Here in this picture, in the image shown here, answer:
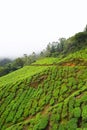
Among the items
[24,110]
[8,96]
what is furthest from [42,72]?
[24,110]

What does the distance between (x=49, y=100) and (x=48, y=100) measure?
0.30m

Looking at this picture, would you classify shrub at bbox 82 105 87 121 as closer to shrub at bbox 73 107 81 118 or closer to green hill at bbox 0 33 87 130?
green hill at bbox 0 33 87 130

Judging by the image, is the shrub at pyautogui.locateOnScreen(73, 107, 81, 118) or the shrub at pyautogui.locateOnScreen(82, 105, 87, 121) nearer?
the shrub at pyautogui.locateOnScreen(82, 105, 87, 121)

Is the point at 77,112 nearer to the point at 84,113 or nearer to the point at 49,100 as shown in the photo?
the point at 84,113

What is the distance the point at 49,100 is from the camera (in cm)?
5031

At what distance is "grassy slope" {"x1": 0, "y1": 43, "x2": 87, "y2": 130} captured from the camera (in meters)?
40.0

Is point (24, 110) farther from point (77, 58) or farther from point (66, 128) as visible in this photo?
point (77, 58)

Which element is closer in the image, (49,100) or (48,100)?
(49,100)

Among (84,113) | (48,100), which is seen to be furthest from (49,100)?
(84,113)

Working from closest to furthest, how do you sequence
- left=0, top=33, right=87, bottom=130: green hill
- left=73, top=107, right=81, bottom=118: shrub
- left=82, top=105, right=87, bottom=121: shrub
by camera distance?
left=82, top=105, right=87, bottom=121: shrub → left=73, top=107, right=81, bottom=118: shrub → left=0, top=33, right=87, bottom=130: green hill

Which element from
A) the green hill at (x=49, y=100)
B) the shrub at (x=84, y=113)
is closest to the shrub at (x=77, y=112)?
the green hill at (x=49, y=100)

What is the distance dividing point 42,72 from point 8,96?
41.4ft

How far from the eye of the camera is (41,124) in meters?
41.1

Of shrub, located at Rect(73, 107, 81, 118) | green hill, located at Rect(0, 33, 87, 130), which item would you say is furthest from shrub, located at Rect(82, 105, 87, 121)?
shrub, located at Rect(73, 107, 81, 118)
